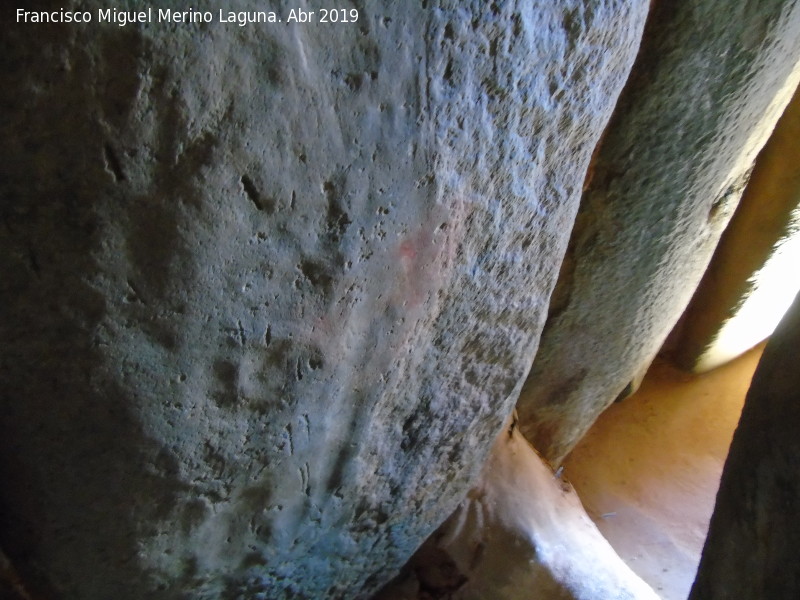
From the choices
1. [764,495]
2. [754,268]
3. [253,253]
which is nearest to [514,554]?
[764,495]

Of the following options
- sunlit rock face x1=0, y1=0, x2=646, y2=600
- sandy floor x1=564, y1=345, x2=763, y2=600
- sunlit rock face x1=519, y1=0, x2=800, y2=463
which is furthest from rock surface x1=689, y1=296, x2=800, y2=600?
sandy floor x1=564, y1=345, x2=763, y2=600

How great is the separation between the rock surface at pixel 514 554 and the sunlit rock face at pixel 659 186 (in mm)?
344

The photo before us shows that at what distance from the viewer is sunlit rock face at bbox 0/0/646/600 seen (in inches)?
23.6

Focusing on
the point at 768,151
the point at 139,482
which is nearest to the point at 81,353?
the point at 139,482

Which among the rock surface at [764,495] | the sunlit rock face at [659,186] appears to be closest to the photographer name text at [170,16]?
the rock surface at [764,495]

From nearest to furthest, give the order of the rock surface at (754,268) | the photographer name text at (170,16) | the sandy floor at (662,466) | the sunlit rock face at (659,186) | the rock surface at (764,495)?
the photographer name text at (170,16) < the rock surface at (764,495) < the sunlit rock face at (659,186) < the rock surface at (754,268) < the sandy floor at (662,466)

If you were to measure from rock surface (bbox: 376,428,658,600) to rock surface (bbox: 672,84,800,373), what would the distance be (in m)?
1.16

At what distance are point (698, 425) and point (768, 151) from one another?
1196 millimetres

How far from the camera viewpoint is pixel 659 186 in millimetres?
1383

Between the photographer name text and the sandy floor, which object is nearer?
the photographer name text

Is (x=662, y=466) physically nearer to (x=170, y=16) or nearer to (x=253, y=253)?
(x=253, y=253)

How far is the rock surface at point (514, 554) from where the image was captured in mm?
1301

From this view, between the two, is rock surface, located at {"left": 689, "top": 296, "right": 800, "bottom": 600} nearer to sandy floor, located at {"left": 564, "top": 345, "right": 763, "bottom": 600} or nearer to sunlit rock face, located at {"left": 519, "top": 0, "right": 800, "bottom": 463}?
sunlit rock face, located at {"left": 519, "top": 0, "right": 800, "bottom": 463}

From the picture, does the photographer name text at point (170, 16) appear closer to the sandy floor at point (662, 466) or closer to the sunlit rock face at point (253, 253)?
Answer: the sunlit rock face at point (253, 253)
